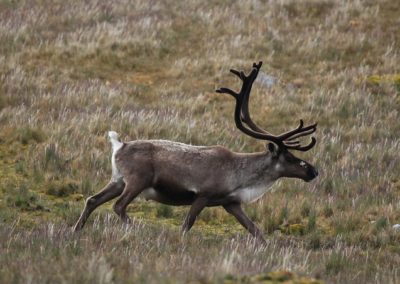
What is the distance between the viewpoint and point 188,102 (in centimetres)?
1616

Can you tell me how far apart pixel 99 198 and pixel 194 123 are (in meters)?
5.34

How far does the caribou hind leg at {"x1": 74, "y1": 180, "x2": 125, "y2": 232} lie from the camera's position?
9.41 meters

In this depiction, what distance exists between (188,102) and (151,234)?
25.6ft

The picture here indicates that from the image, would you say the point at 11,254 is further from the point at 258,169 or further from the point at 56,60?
the point at 56,60

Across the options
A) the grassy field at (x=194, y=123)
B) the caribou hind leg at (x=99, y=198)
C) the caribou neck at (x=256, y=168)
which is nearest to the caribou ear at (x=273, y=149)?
the caribou neck at (x=256, y=168)

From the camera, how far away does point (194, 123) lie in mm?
14688

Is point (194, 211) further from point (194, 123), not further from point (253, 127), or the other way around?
point (194, 123)

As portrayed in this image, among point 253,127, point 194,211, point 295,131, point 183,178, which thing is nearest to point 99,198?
point 183,178

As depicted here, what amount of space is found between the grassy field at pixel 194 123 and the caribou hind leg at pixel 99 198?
0.24 m

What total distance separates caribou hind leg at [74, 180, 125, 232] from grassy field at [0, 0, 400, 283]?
24 cm

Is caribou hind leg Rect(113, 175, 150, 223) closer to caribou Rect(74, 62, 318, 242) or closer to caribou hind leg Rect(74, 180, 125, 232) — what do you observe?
caribou Rect(74, 62, 318, 242)

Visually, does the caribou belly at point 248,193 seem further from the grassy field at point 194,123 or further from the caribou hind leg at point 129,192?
the caribou hind leg at point 129,192

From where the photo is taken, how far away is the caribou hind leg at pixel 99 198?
9.41 m

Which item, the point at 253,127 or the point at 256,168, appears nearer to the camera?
the point at 256,168
